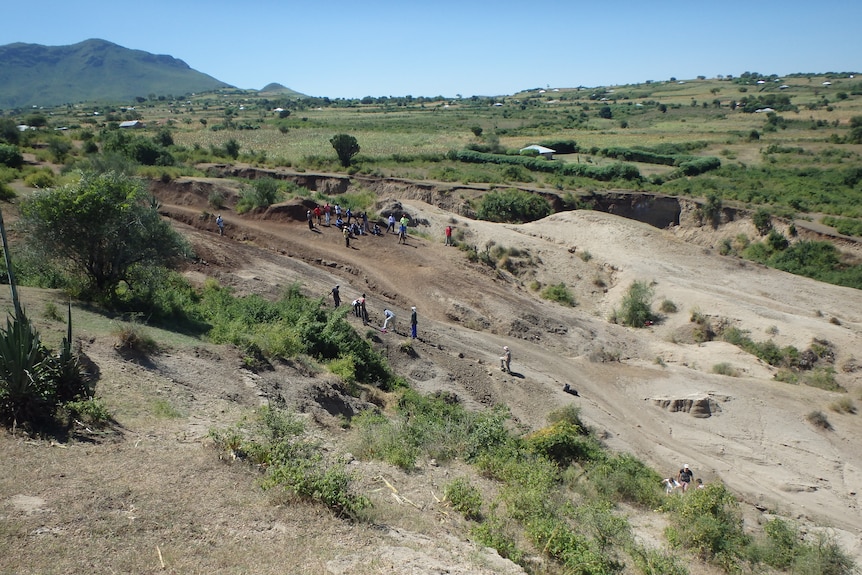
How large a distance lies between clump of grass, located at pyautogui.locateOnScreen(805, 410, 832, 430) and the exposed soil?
0.18 m

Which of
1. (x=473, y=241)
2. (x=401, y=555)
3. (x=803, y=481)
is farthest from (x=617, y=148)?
(x=401, y=555)

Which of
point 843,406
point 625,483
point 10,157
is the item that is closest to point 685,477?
point 625,483

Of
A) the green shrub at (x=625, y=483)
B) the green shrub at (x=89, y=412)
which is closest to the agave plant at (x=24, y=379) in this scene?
the green shrub at (x=89, y=412)

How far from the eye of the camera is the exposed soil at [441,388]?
303 inches

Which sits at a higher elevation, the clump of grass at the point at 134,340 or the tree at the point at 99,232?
the tree at the point at 99,232

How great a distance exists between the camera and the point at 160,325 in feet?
53.9

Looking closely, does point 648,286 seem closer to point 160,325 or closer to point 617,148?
point 160,325

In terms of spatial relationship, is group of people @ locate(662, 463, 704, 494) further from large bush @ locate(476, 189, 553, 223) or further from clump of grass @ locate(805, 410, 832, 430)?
large bush @ locate(476, 189, 553, 223)

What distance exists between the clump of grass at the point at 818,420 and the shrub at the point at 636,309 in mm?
9187

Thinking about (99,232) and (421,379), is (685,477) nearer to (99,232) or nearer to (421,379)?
(421,379)

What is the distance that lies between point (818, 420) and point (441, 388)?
11.6m

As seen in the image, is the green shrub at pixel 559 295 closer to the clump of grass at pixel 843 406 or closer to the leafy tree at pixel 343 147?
the clump of grass at pixel 843 406

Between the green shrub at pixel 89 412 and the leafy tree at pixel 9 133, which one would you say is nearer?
the green shrub at pixel 89 412

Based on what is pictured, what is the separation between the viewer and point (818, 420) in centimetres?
1934
